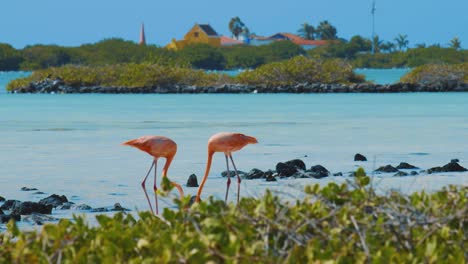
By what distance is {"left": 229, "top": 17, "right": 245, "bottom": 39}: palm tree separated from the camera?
6230 inches

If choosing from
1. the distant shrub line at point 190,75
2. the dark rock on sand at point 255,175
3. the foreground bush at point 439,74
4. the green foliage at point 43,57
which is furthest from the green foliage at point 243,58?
the dark rock on sand at point 255,175

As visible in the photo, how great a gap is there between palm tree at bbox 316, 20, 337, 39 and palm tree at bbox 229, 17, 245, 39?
13.9 meters

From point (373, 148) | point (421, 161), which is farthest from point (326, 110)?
point (421, 161)

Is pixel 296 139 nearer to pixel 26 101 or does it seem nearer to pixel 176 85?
pixel 26 101

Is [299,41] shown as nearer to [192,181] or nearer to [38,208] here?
[192,181]

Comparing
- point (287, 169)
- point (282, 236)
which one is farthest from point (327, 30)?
point (282, 236)

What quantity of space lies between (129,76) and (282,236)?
50.9 m

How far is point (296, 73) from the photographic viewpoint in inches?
2144

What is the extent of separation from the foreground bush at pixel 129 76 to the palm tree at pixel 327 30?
10949 cm

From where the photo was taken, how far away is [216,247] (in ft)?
15.0

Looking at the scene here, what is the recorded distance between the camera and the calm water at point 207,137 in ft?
44.2

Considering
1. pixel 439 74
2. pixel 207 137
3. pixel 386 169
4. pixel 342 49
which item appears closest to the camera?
pixel 386 169

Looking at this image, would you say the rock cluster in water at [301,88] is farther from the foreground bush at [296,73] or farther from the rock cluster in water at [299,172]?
the rock cluster in water at [299,172]

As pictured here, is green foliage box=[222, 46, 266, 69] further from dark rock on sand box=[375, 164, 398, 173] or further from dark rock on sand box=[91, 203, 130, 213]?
dark rock on sand box=[91, 203, 130, 213]
